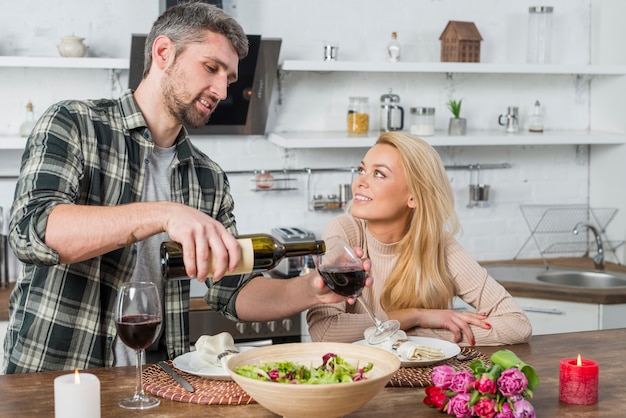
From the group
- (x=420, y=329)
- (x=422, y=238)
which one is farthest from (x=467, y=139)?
(x=420, y=329)

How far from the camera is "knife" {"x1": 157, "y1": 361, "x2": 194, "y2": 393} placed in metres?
1.77

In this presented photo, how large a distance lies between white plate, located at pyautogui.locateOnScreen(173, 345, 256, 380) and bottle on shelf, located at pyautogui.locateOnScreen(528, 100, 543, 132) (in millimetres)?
2844

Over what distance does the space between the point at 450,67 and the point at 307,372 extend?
2.68 metres

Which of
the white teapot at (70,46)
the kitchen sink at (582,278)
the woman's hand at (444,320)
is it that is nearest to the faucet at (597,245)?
the kitchen sink at (582,278)

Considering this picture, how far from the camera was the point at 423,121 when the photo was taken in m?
4.09

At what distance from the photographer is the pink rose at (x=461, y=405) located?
1615 mm

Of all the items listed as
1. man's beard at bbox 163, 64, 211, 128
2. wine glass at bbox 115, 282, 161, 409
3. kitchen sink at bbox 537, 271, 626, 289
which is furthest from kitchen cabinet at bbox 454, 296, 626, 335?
→ wine glass at bbox 115, 282, 161, 409

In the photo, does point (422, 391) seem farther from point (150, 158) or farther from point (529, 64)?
point (529, 64)

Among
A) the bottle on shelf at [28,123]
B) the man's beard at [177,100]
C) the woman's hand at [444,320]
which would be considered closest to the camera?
the man's beard at [177,100]

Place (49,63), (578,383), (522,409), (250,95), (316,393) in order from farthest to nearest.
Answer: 1. (250,95)
2. (49,63)
3. (578,383)
4. (522,409)
5. (316,393)

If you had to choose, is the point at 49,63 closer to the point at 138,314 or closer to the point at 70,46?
the point at 70,46

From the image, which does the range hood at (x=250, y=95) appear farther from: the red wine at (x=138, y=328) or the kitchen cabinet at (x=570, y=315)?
the red wine at (x=138, y=328)

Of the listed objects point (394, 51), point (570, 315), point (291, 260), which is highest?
point (394, 51)

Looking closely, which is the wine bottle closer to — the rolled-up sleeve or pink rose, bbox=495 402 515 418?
the rolled-up sleeve
